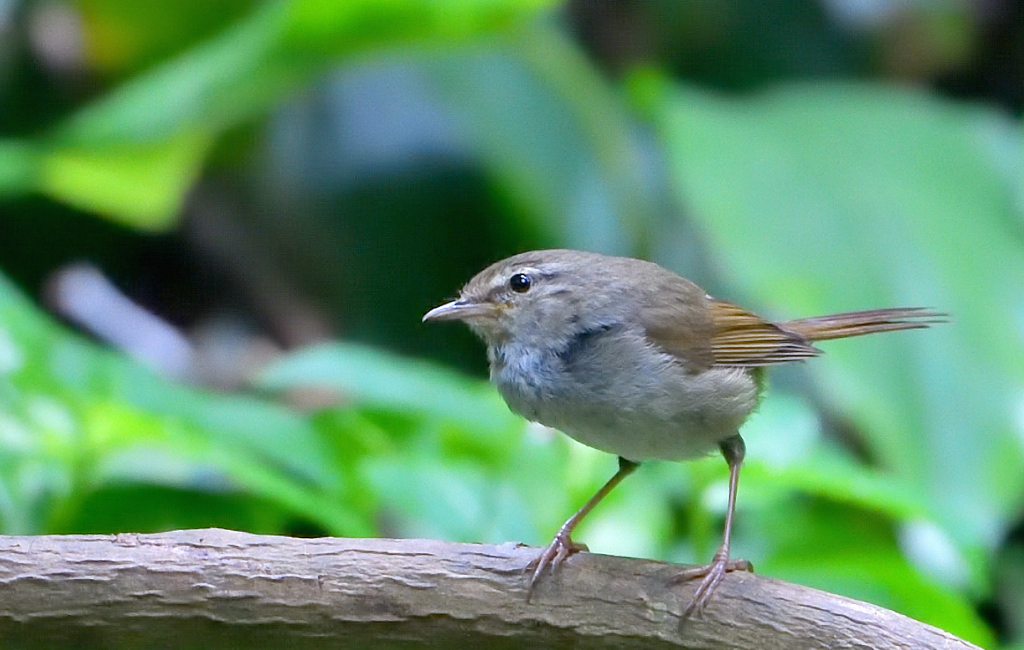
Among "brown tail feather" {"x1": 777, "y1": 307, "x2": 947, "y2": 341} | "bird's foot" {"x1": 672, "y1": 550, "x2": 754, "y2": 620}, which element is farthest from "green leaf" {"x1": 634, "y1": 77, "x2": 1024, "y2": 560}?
"bird's foot" {"x1": 672, "y1": 550, "x2": 754, "y2": 620}

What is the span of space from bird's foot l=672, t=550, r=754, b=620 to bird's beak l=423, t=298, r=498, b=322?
90 centimetres

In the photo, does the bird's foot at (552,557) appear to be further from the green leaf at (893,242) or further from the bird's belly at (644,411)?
the green leaf at (893,242)

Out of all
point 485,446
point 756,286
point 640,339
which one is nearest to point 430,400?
point 485,446

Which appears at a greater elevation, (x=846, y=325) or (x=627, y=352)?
(x=846, y=325)

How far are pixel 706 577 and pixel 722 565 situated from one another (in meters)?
0.08

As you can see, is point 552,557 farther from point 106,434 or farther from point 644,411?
point 106,434

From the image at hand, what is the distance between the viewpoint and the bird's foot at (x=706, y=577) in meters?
2.63

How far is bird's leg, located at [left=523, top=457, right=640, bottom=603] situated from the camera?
8.88ft

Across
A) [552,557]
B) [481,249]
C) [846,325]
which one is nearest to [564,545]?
[552,557]

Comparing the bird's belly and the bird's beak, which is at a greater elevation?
the bird's beak

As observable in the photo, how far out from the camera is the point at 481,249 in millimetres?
6457

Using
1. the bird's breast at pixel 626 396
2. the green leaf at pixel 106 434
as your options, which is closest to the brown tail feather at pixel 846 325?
the bird's breast at pixel 626 396

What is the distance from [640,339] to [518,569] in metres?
0.70

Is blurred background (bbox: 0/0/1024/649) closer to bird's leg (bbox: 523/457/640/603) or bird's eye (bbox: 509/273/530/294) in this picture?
bird's leg (bbox: 523/457/640/603)
